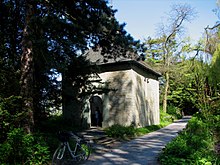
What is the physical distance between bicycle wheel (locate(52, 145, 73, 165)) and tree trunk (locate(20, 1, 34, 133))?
1.89 metres

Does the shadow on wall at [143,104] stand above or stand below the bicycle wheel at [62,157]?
above

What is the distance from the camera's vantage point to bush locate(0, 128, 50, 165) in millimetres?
6909

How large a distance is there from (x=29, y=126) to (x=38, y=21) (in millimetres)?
4079

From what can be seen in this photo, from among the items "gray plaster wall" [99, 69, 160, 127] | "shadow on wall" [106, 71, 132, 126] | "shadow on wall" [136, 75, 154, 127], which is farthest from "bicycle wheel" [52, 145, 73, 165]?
"shadow on wall" [136, 75, 154, 127]

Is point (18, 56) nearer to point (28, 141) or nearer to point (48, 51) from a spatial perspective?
point (48, 51)

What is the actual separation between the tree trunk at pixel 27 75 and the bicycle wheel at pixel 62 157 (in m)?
1.89

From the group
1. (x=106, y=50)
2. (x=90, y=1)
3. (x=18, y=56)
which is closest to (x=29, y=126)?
(x=18, y=56)

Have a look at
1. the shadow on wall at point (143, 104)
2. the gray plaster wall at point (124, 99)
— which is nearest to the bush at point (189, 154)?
the gray plaster wall at point (124, 99)

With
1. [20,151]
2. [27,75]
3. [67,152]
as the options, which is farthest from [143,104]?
[20,151]

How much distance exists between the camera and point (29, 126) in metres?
8.60

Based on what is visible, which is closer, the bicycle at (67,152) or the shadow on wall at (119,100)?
the bicycle at (67,152)

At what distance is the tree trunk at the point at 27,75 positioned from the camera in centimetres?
856

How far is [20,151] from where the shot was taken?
7062mm

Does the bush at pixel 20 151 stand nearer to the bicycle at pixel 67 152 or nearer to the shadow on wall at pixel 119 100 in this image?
the bicycle at pixel 67 152
